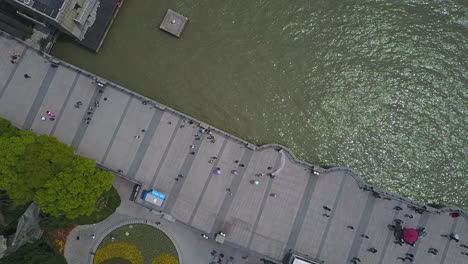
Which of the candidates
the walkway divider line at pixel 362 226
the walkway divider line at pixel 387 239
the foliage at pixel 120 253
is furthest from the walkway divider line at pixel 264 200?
the walkway divider line at pixel 387 239

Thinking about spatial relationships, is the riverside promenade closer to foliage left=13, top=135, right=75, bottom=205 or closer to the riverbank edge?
the riverbank edge

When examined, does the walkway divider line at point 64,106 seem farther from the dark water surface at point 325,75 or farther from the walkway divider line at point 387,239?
the walkway divider line at point 387,239

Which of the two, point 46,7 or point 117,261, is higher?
point 46,7

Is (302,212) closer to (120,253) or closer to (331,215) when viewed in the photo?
(331,215)

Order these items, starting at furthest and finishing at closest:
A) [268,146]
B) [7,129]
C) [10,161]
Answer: [268,146] → [7,129] → [10,161]

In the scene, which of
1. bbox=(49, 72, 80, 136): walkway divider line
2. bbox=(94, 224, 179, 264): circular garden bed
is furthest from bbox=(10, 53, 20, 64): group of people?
bbox=(94, 224, 179, 264): circular garden bed

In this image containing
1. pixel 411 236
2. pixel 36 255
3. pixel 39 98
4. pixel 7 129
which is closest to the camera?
pixel 7 129

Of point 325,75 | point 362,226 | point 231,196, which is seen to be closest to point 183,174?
point 231,196
